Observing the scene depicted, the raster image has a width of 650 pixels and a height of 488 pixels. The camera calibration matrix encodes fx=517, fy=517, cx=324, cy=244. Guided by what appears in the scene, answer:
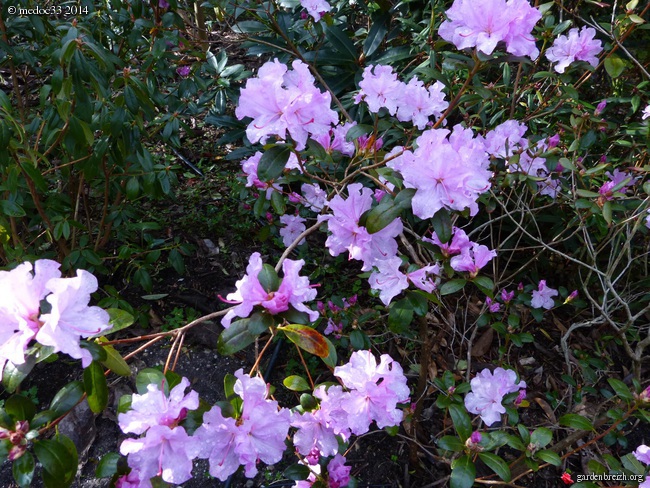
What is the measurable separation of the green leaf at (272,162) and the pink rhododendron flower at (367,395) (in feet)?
1.46

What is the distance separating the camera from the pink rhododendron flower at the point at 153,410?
88 cm

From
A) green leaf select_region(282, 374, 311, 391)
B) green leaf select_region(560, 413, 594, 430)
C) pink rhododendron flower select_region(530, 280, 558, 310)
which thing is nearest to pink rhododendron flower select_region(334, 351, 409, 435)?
green leaf select_region(282, 374, 311, 391)

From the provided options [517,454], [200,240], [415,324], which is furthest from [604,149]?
[200,240]

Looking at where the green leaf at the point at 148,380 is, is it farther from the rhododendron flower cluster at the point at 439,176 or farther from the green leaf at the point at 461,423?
the green leaf at the point at 461,423

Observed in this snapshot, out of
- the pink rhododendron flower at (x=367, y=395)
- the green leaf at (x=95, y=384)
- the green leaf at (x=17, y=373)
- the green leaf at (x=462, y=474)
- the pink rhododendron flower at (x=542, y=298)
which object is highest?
the green leaf at (x=17, y=373)

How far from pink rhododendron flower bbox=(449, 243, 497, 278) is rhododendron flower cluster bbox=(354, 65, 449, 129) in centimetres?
42

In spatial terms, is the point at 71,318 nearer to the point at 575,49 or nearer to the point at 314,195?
the point at 314,195

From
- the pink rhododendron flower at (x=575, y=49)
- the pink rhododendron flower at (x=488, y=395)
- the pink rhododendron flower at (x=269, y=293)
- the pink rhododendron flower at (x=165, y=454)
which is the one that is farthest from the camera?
the pink rhododendron flower at (x=575, y=49)

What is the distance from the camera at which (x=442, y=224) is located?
1.01m

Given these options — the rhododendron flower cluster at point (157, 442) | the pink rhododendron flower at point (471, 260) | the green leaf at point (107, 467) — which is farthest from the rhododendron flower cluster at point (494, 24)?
the green leaf at point (107, 467)

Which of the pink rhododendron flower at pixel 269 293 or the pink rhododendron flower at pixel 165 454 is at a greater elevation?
the pink rhododendron flower at pixel 269 293

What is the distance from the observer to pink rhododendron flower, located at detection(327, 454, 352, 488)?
4.03 feet

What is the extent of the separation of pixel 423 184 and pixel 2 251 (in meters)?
1.59

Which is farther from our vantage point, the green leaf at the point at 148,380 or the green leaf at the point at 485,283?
the green leaf at the point at 485,283
